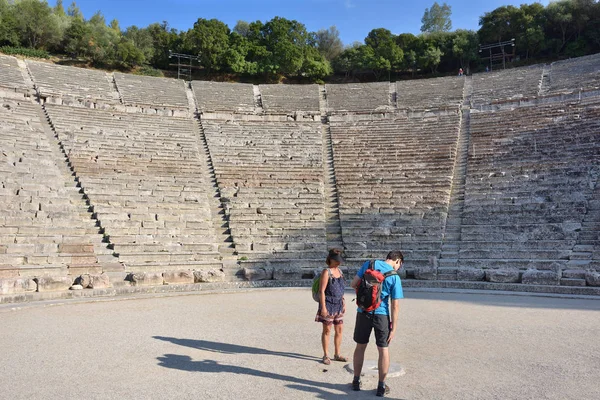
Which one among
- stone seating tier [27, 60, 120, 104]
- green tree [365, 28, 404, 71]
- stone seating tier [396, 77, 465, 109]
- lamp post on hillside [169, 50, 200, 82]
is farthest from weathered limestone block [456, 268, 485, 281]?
lamp post on hillside [169, 50, 200, 82]

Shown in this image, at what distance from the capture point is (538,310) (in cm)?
791

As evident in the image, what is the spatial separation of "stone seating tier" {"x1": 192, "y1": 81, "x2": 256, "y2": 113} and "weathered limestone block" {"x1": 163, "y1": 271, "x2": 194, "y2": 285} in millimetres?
11521

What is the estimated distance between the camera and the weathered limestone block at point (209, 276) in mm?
10852

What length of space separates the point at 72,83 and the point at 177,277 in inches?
600

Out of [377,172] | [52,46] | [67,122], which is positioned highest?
[52,46]

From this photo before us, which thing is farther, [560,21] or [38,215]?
[560,21]

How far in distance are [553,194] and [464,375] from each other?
10754 millimetres

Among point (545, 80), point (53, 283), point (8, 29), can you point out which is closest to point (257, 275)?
point (53, 283)

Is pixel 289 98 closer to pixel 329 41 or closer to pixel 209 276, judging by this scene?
pixel 209 276

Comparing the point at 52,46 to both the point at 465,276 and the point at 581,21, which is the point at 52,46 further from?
the point at 581,21

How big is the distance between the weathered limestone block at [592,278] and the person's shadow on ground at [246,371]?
804 cm

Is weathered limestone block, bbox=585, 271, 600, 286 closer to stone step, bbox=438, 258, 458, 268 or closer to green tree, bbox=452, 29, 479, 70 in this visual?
stone step, bbox=438, 258, 458, 268

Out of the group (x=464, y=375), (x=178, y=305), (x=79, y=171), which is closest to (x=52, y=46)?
(x=79, y=171)

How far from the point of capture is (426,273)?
1133 cm
